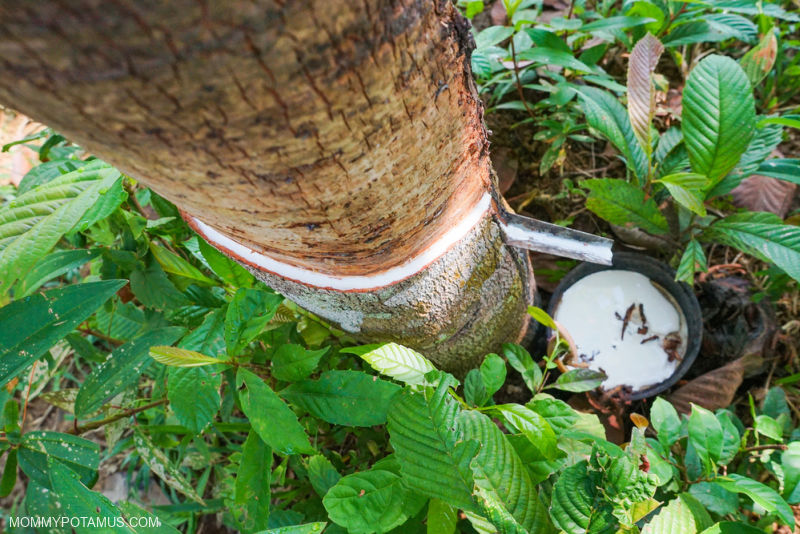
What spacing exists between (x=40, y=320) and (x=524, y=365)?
1040mm

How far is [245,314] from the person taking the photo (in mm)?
923

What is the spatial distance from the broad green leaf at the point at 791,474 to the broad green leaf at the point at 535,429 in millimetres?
577

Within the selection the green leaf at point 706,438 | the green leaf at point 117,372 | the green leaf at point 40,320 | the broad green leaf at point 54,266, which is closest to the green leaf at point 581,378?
the green leaf at point 706,438

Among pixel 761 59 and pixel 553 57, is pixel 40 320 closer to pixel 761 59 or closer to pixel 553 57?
pixel 553 57

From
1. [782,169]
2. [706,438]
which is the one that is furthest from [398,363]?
[782,169]

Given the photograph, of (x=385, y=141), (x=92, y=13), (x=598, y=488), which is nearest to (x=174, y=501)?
(x=598, y=488)

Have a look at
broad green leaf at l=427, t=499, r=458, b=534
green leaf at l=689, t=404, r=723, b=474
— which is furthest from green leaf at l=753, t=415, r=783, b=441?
broad green leaf at l=427, t=499, r=458, b=534

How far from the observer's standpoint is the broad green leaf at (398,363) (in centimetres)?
90

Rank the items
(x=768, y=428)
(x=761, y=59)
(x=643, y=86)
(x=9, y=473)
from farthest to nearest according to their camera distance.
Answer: (x=761, y=59)
(x=643, y=86)
(x=768, y=428)
(x=9, y=473)

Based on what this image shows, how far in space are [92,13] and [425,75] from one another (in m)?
0.29

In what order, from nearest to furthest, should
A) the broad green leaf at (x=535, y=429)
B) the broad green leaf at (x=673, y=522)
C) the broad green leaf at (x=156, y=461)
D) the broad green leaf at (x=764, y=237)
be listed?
the broad green leaf at (x=673, y=522) → the broad green leaf at (x=535, y=429) → the broad green leaf at (x=156, y=461) → the broad green leaf at (x=764, y=237)

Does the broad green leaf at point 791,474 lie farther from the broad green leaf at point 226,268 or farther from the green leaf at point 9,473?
the green leaf at point 9,473

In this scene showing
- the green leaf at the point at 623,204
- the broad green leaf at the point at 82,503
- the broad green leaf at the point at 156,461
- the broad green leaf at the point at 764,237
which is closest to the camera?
the broad green leaf at the point at 82,503

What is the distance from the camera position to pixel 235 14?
1.02 feet
